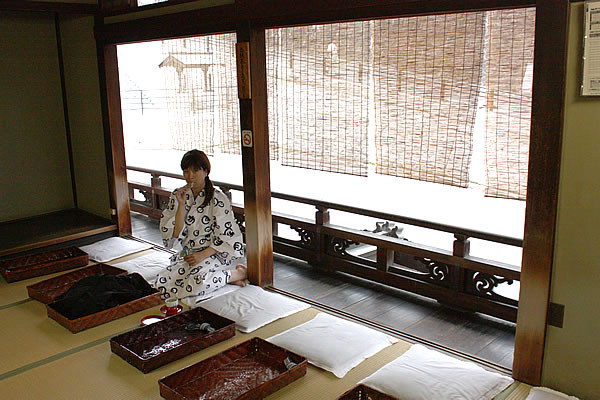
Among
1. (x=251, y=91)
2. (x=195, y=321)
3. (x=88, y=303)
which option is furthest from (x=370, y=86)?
(x=88, y=303)

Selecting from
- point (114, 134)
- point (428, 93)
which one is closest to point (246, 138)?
point (428, 93)

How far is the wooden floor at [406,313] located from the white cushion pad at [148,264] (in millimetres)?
903

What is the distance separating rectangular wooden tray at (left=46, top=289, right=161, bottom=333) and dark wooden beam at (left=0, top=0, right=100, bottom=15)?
2646 mm

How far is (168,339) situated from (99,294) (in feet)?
2.07

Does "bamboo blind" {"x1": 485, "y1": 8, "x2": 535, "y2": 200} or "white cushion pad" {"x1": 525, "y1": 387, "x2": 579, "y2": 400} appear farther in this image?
"bamboo blind" {"x1": 485, "y1": 8, "x2": 535, "y2": 200}

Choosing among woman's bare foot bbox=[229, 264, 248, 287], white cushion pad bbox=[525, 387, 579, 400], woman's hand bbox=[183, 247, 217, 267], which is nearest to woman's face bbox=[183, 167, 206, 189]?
woman's hand bbox=[183, 247, 217, 267]

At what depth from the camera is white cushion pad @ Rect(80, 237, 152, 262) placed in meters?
4.50

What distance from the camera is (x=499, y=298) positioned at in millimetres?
3410

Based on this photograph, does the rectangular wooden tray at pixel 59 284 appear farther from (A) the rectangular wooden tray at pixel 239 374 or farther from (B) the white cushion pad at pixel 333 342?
(B) the white cushion pad at pixel 333 342

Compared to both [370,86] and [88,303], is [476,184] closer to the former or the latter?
[370,86]

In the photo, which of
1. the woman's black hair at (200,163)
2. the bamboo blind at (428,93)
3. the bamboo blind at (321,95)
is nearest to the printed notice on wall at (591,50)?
the bamboo blind at (428,93)

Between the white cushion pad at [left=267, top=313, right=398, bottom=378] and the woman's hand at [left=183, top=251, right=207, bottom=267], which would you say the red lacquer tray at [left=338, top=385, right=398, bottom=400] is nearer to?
the white cushion pad at [left=267, top=313, right=398, bottom=378]

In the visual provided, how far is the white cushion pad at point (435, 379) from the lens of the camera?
Answer: 2359 millimetres

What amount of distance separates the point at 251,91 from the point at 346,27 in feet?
3.10
